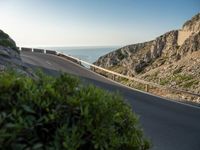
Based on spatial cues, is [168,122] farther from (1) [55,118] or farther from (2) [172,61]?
(2) [172,61]

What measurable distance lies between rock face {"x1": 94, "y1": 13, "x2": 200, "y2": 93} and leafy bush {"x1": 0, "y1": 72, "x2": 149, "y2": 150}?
2630 centimetres

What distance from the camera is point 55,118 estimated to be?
148 inches

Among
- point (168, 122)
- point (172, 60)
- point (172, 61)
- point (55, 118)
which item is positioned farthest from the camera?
point (172, 60)

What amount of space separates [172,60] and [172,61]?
0.47m

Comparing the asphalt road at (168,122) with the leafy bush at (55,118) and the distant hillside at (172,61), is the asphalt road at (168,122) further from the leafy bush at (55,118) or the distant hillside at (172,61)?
the distant hillside at (172,61)

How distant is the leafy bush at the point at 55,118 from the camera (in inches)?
137

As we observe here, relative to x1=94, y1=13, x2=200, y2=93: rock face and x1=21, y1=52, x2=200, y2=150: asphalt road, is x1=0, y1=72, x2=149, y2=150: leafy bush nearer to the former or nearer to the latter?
x1=21, y1=52, x2=200, y2=150: asphalt road

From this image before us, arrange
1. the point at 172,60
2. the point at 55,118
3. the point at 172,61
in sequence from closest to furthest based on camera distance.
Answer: the point at 55,118
the point at 172,61
the point at 172,60

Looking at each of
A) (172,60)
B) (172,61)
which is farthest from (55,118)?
(172,60)

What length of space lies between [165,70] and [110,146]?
37.1 m

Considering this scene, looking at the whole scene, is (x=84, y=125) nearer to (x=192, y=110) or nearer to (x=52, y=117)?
(x=52, y=117)

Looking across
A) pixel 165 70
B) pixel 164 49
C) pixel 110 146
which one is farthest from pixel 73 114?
pixel 164 49

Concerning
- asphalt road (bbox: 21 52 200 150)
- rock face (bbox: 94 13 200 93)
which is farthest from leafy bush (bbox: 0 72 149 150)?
rock face (bbox: 94 13 200 93)

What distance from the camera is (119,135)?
4.36m
